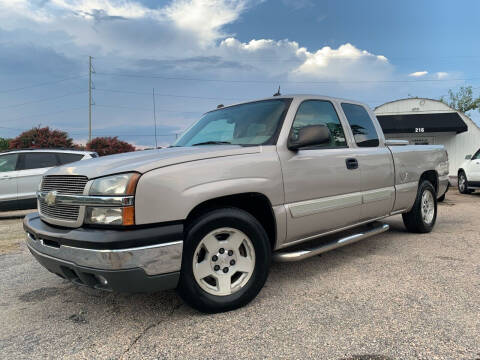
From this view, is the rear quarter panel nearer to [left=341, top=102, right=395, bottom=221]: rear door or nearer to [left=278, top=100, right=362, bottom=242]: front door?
[left=341, top=102, right=395, bottom=221]: rear door

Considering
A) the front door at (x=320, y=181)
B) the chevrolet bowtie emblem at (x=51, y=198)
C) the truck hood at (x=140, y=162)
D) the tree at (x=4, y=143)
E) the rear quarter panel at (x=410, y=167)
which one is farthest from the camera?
the tree at (x=4, y=143)

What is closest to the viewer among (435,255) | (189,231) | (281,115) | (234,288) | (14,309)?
(189,231)

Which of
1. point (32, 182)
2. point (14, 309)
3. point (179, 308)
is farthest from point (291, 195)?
point (32, 182)

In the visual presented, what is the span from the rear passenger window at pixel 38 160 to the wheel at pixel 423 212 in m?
8.23

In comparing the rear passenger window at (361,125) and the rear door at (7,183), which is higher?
the rear passenger window at (361,125)

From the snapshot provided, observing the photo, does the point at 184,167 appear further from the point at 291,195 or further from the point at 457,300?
the point at 457,300

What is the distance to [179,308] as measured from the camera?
9.43 ft

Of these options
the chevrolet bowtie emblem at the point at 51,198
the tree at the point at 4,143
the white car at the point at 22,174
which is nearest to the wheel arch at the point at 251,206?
the chevrolet bowtie emblem at the point at 51,198

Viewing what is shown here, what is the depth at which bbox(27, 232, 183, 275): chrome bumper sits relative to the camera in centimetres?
227

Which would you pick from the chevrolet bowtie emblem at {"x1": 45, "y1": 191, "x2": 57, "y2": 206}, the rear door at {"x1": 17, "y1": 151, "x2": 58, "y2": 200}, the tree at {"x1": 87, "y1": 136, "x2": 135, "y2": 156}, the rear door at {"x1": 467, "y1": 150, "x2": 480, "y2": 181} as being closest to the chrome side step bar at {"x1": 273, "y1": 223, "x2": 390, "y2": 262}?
the chevrolet bowtie emblem at {"x1": 45, "y1": 191, "x2": 57, "y2": 206}

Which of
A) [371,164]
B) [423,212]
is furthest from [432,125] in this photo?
[371,164]

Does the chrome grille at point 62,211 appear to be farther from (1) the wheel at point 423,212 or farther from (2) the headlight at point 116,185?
(1) the wheel at point 423,212

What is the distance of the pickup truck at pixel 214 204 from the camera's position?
2354 millimetres

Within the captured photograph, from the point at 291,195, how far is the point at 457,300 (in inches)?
62.7
